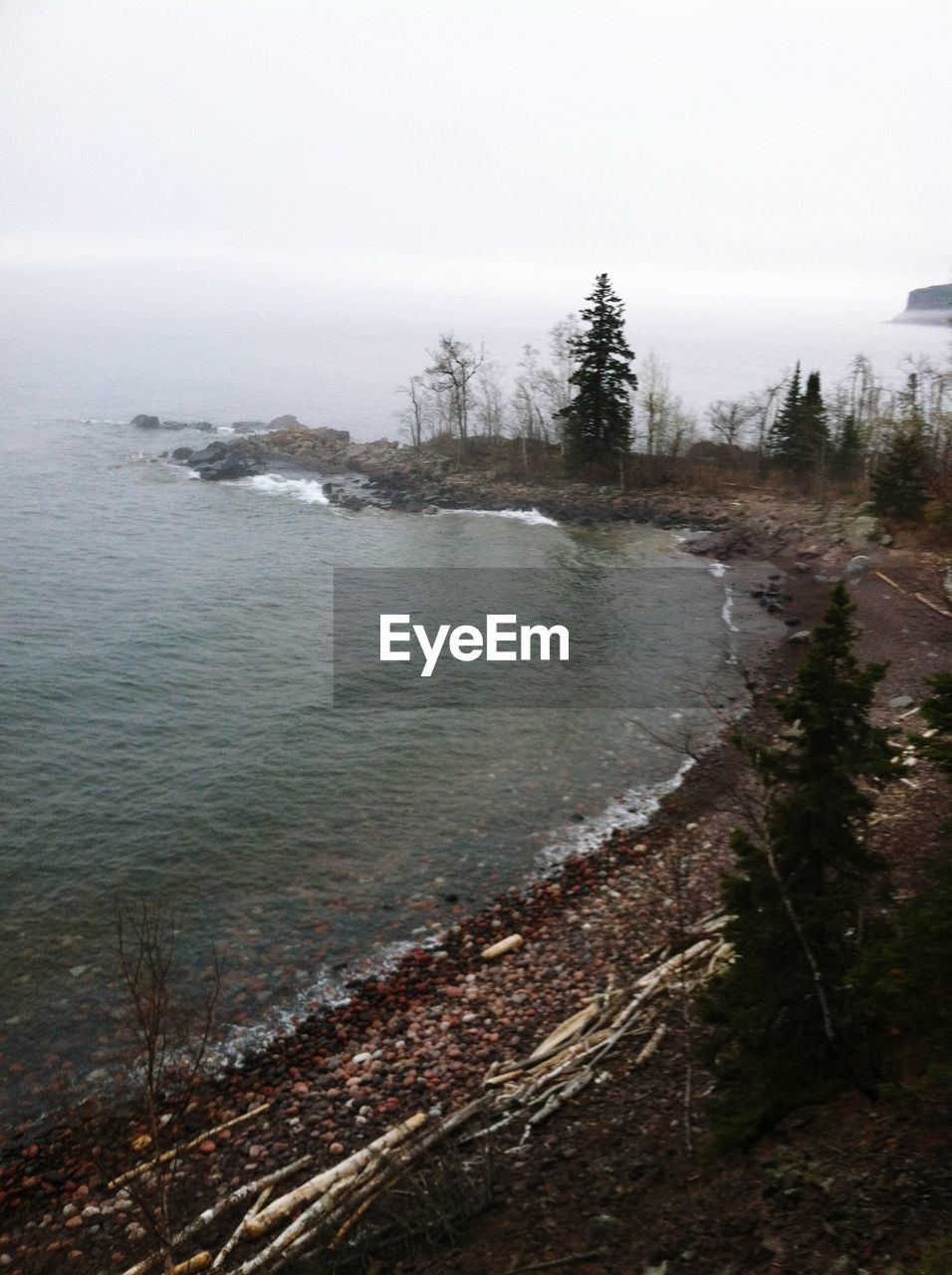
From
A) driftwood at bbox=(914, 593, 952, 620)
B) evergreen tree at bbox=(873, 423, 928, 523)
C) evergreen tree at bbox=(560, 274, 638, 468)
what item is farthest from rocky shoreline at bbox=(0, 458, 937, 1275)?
evergreen tree at bbox=(560, 274, 638, 468)

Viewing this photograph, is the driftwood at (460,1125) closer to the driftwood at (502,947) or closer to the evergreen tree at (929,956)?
the driftwood at (502,947)

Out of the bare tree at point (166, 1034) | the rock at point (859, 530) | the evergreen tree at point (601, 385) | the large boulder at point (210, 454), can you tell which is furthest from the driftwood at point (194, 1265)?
the large boulder at point (210, 454)

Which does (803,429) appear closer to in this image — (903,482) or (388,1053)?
(903,482)

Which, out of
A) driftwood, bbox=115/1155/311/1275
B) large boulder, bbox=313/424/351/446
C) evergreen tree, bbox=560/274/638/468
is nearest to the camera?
driftwood, bbox=115/1155/311/1275

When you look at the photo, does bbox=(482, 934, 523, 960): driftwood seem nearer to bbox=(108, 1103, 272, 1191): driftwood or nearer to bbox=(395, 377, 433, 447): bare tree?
bbox=(108, 1103, 272, 1191): driftwood

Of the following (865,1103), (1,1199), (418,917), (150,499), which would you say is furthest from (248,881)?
(150,499)

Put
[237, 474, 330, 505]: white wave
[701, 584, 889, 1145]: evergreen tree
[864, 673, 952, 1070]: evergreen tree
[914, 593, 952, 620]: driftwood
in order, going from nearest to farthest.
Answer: [864, 673, 952, 1070]: evergreen tree < [701, 584, 889, 1145]: evergreen tree < [914, 593, 952, 620]: driftwood < [237, 474, 330, 505]: white wave

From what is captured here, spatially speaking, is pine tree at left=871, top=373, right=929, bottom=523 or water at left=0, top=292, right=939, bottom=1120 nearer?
water at left=0, top=292, right=939, bottom=1120
